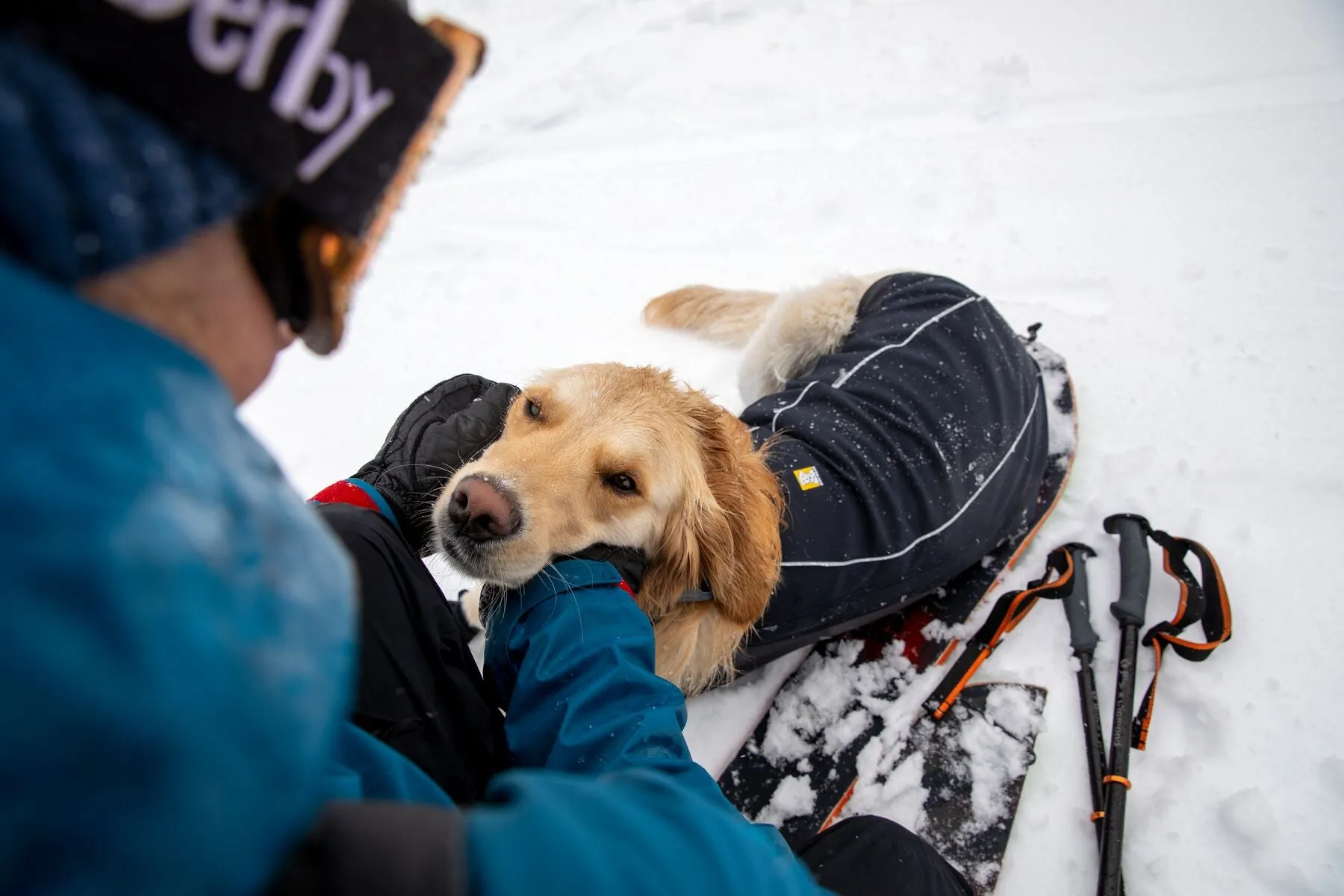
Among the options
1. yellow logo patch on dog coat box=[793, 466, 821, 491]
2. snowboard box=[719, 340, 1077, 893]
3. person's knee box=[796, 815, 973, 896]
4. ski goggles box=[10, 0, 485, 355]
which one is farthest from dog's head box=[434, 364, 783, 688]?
ski goggles box=[10, 0, 485, 355]

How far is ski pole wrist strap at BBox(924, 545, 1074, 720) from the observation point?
2.42m

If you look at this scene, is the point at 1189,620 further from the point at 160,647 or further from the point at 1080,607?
the point at 160,647

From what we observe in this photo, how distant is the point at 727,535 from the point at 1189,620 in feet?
6.01

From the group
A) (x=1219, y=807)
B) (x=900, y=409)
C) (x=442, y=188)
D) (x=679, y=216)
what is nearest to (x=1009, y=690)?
(x=1219, y=807)

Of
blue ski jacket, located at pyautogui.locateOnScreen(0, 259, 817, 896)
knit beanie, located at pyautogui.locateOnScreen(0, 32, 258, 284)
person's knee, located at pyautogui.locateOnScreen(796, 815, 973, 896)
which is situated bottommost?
person's knee, located at pyautogui.locateOnScreen(796, 815, 973, 896)

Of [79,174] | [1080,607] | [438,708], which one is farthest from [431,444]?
[1080,607]

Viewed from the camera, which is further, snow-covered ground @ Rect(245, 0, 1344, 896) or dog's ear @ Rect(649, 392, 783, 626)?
snow-covered ground @ Rect(245, 0, 1344, 896)

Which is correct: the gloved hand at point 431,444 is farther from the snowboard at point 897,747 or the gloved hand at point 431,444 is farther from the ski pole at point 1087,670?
the ski pole at point 1087,670

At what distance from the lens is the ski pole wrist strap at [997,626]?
7.95 ft

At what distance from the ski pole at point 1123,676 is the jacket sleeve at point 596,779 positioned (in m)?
1.41

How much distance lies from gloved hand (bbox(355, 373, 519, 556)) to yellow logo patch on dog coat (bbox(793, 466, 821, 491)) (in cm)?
115

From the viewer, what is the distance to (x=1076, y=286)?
12.8 feet

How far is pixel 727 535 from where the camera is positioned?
2086mm

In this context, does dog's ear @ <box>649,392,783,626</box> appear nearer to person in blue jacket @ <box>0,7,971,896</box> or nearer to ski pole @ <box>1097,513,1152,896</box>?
person in blue jacket @ <box>0,7,971,896</box>
